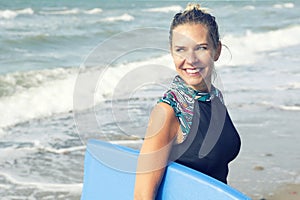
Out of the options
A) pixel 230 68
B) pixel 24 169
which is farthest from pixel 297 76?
pixel 24 169

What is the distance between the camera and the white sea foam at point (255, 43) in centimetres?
1446

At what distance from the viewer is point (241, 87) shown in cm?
928

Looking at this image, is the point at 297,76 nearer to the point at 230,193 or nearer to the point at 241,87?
the point at 241,87

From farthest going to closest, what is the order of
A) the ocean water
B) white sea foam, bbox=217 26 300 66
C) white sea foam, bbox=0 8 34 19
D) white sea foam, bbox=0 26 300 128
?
white sea foam, bbox=0 8 34 19, white sea foam, bbox=217 26 300 66, white sea foam, bbox=0 26 300 128, the ocean water

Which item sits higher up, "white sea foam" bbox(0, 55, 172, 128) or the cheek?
the cheek

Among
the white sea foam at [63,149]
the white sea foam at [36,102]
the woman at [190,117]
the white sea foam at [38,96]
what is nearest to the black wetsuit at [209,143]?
the woman at [190,117]

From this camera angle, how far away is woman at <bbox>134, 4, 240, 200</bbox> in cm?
181

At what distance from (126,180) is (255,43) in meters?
17.0

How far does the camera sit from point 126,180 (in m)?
2.04

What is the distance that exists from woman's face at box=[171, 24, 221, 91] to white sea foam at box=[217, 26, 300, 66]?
10.9 metres

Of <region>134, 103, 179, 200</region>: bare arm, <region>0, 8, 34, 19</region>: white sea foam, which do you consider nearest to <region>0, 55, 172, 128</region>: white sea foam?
<region>134, 103, 179, 200</region>: bare arm

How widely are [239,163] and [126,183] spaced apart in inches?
128

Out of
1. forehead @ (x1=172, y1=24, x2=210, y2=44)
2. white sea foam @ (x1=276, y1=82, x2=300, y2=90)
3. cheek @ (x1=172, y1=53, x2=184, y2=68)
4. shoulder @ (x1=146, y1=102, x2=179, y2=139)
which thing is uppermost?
forehead @ (x1=172, y1=24, x2=210, y2=44)

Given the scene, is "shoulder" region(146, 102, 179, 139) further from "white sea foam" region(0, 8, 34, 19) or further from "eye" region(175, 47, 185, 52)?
"white sea foam" region(0, 8, 34, 19)
